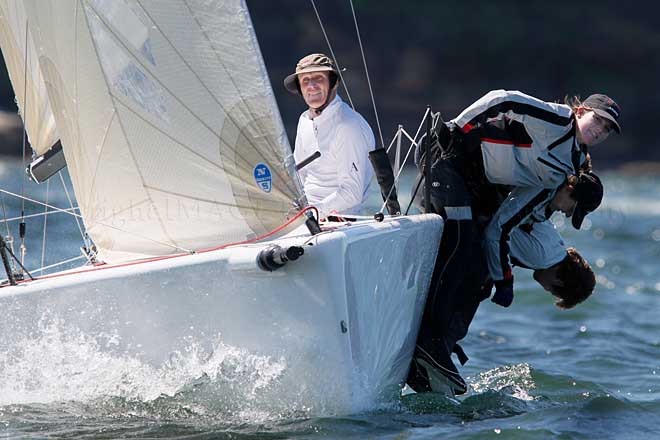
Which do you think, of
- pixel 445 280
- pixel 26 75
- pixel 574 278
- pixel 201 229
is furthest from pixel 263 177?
pixel 574 278

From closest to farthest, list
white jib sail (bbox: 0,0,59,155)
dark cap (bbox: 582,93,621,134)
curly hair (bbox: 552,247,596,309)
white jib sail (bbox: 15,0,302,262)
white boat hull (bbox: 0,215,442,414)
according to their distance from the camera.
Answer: white boat hull (bbox: 0,215,442,414) < white jib sail (bbox: 15,0,302,262) < dark cap (bbox: 582,93,621,134) < white jib sail (bbox: 0,0,59,155) < curly hair (bbox: 552,247,596,309)

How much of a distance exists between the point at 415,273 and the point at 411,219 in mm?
232

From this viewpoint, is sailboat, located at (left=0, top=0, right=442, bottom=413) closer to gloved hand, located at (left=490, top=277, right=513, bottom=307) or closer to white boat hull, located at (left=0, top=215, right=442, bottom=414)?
white boat hull, located at (left=0, top=215, right=442, bottom=414)

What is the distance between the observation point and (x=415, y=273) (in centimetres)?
467

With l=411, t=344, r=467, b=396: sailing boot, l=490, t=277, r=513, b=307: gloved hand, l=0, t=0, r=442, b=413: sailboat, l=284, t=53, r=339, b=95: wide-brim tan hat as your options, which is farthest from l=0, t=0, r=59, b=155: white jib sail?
l=490, t=277, r=513, b=307: gloved hand

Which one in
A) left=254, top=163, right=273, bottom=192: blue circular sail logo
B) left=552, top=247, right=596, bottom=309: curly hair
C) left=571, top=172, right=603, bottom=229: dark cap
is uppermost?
left=254, top=163, right=273, bottom=192: blue circular sail logo

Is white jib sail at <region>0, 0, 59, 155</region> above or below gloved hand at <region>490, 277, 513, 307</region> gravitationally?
above

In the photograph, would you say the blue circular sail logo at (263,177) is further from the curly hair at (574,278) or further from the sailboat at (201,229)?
the curly hair at (574,278)

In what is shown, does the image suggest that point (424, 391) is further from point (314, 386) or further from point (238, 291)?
point (238, 291)

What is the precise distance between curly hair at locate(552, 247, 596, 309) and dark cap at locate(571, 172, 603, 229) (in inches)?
19.9

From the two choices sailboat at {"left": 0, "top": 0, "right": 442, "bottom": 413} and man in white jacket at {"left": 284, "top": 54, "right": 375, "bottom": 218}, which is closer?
sailboat at {"left": 0, "top": 0, "right": 442, "bottom": 413}

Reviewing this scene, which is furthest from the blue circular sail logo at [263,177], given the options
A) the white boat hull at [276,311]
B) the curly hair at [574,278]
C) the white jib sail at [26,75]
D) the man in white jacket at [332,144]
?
the curly hair at [574,278]

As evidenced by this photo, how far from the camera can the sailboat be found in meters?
4.19

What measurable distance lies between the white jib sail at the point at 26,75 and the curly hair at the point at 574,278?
2.44 m
